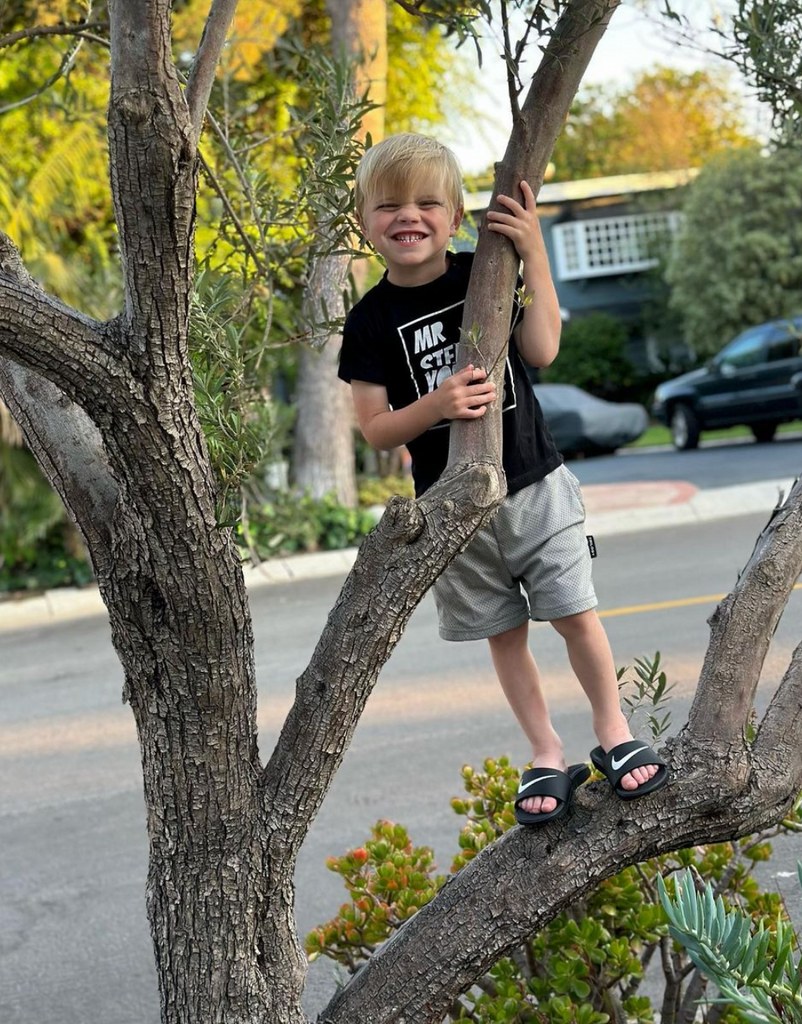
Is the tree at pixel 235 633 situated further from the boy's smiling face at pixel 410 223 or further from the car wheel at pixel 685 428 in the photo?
the car wheel at pixel 685 428

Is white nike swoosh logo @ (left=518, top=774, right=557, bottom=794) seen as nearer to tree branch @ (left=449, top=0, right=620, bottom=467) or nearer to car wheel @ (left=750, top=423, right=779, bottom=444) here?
tree branch @ (left=449, top=0, right=620, bottom=467)

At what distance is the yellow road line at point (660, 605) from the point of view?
8867 millimetres

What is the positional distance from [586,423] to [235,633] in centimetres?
1926

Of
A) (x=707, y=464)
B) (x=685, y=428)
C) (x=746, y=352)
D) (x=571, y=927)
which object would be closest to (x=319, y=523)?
(x=707, y=464)

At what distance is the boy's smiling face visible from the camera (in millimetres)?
2352

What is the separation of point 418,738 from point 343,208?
445 cm

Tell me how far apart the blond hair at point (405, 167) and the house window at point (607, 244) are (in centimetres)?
3108

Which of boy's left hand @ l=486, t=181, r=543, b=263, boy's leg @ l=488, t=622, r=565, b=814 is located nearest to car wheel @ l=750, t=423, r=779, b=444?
boy's leg @ l=488, t=622, r=565, b=814

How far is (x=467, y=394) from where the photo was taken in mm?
2172

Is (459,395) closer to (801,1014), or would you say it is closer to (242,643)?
(242,643)

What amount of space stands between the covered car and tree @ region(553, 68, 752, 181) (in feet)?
50.2

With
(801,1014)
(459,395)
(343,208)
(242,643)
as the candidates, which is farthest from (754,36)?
(801,1014)

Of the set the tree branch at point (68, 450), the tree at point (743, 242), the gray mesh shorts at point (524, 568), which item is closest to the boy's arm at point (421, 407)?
the gray mesh shorts at point (524, 568)

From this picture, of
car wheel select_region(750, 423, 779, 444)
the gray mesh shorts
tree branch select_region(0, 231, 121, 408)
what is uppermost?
tree branch select_region(0, 231, 121, 408)
